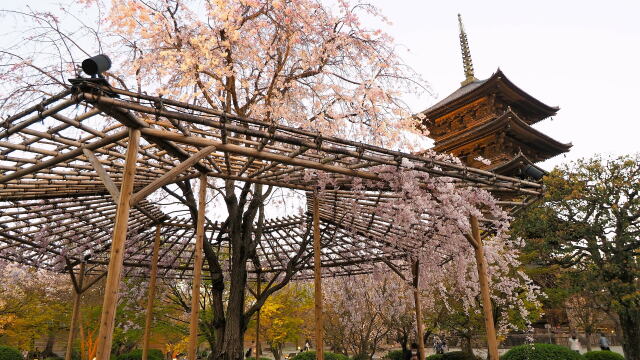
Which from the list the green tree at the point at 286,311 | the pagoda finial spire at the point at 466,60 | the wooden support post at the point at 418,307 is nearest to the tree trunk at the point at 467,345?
the green tree at the point at 286,311

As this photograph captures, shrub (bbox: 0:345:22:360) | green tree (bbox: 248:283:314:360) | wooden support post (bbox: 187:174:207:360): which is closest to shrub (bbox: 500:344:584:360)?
green tree (bbox: 248:283:314:360)

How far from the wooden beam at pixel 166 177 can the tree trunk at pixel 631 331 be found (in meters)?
13.4

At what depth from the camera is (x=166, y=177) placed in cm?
384

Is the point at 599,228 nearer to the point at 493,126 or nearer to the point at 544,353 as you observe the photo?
the point at 544,353

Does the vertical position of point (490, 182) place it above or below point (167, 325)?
above

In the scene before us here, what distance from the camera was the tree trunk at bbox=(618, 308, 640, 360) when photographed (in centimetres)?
1164

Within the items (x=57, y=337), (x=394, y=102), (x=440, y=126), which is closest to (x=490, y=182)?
(x=394, y=102)

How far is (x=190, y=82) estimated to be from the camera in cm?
696

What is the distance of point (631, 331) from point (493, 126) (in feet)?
40.7

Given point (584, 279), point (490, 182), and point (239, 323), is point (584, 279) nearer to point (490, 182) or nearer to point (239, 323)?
point (490, 182)

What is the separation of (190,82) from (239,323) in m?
4.41

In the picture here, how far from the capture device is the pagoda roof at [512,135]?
2148cm

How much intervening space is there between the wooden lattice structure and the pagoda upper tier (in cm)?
1493

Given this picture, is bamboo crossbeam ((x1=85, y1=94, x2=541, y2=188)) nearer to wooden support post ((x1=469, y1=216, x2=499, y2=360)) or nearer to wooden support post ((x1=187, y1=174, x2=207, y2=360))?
wooden support post ((x1=469, y1=216, x2=499, y2=360))
